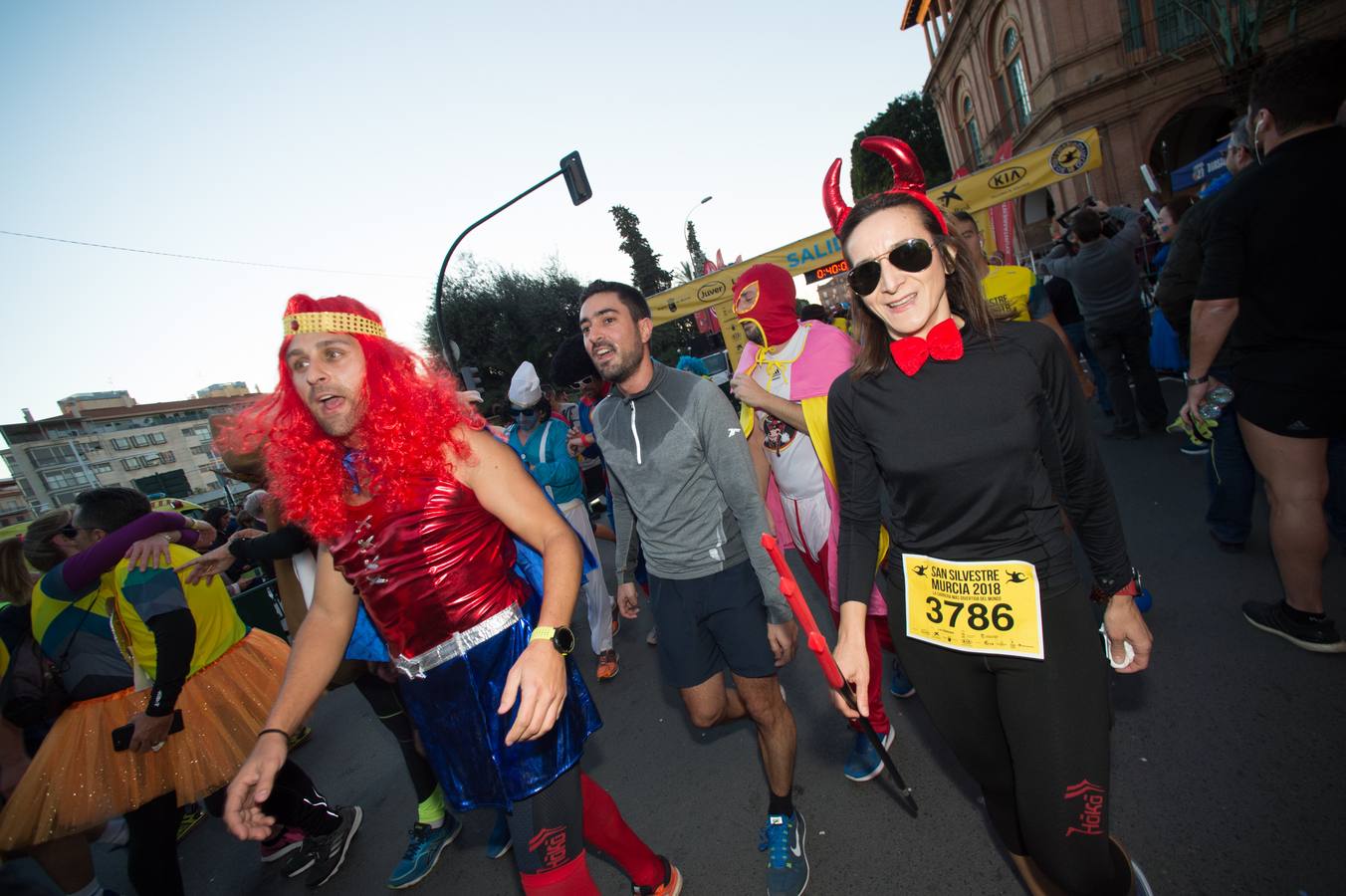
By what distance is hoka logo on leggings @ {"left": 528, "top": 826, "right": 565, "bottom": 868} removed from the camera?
179cm

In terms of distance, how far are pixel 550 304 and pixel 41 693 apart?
2600cm

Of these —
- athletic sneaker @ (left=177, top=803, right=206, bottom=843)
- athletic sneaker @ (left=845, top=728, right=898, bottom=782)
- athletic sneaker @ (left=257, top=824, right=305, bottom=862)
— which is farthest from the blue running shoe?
athletic sneaker @ (left=177, top=803, right=206, bottom=843)

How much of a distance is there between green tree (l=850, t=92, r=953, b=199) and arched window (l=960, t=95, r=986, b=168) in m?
7.45

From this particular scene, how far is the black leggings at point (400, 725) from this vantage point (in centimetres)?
318

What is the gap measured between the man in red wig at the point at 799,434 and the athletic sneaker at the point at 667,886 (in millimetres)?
Result: 932

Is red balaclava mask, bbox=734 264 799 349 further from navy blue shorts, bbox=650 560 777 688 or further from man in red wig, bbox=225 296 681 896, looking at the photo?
man in red wig, bbox=225 296 681 896

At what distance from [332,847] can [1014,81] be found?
31681 millimetres

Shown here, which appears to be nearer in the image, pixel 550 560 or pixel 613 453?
pixel 550 560

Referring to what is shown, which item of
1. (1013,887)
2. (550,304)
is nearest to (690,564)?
(1013,887)

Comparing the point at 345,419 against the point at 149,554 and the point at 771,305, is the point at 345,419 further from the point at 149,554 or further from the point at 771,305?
the point at 771,305

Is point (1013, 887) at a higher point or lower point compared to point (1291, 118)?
lower

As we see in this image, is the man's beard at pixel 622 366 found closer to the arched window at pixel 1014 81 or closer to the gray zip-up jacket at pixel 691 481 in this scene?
the gray zip-up jacket at pixel 691 481

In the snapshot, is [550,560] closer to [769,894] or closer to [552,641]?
[552,641]

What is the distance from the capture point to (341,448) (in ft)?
6.73
